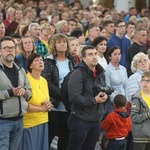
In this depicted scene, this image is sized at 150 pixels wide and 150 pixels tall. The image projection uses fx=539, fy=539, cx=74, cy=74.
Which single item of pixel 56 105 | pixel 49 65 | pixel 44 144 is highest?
pixel 49 65

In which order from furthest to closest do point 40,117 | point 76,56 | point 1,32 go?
point 1,32 → point 76,56 → point 40,117

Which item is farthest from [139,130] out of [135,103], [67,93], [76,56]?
[76,56]

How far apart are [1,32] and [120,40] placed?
9.85ft

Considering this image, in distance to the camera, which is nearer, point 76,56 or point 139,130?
point 139,130

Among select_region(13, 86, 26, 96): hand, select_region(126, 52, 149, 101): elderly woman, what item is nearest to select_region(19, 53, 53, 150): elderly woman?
select_region(13, 86, 26, 96): hand

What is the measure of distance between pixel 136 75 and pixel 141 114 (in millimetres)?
1005

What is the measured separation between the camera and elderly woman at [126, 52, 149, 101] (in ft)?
27.8

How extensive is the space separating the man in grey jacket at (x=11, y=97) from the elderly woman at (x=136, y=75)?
6.86 feet

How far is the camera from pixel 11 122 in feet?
22.2

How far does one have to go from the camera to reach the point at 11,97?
6727mm

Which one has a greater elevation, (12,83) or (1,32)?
(1,32)

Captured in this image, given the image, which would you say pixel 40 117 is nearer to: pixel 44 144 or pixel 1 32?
pixel 44 144

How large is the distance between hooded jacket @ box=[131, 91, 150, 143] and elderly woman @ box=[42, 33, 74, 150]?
1.03 metres

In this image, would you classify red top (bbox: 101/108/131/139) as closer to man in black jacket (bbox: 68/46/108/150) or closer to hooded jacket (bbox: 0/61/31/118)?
man in black jacket (bbox: 68/46/108/150)
